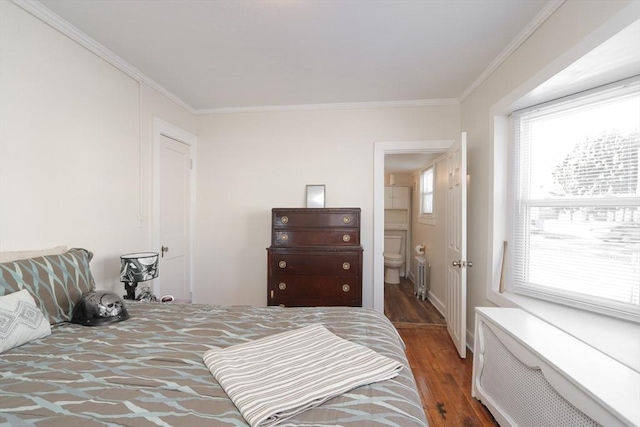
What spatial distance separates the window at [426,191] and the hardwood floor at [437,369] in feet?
5.23

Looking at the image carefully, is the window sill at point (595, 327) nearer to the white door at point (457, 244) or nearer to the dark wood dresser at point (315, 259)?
the white door at point (457, 244)

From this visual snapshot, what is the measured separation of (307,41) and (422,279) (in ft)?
12.0

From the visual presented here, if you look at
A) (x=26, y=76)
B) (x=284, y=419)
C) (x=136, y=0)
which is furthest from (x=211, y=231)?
(x=284, y=419)

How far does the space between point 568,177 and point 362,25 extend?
1.78m

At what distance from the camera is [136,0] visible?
5.32 ft

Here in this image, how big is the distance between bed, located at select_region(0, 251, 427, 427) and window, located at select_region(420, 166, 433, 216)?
3187 millimetres

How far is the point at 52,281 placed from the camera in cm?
148

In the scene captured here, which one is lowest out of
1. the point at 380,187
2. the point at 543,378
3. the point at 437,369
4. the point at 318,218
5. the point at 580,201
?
the point at 437,369

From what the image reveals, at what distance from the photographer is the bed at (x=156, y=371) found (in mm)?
791

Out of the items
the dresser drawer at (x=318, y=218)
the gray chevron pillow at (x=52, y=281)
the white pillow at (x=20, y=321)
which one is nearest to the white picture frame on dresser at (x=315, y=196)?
the dresser drawer at (x=318, y=218)

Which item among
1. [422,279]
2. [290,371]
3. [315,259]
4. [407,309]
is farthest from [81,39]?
[422,279]

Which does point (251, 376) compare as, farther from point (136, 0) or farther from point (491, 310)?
point (136, 0)

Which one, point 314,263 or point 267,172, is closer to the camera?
point 314,263

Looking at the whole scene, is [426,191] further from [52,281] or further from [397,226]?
[52,281]
